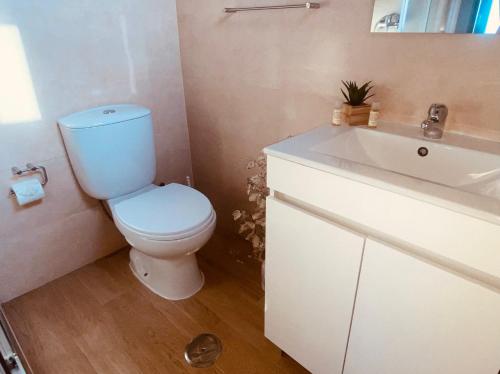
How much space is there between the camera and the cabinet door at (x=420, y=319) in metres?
0.68

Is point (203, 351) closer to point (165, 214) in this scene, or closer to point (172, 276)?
point (172, 276)

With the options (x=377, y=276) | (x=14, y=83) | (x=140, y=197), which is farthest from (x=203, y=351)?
(x=14, y=83)

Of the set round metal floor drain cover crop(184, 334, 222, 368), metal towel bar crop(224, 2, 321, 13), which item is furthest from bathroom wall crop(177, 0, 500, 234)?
round metal floor drain cover crop(184, 334, 222, 368)

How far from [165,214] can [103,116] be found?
54cm

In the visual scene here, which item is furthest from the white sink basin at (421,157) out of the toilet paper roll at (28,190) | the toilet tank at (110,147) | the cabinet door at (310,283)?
the toilet paper roll at (28,190)

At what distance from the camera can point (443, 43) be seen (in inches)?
38.2

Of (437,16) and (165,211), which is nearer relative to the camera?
(437,16)

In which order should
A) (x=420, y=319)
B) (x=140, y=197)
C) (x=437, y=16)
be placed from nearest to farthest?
(x=420, y=319) < (x=437, y=16) < (x=140, y=197)

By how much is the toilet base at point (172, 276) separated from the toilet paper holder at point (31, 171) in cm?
56

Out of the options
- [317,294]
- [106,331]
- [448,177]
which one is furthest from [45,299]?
[448,177]

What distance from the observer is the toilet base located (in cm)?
151

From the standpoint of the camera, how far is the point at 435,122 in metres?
0.98

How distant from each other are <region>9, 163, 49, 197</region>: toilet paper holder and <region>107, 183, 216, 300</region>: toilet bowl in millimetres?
297

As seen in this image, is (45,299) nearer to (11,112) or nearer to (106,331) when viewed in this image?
(106,331)
